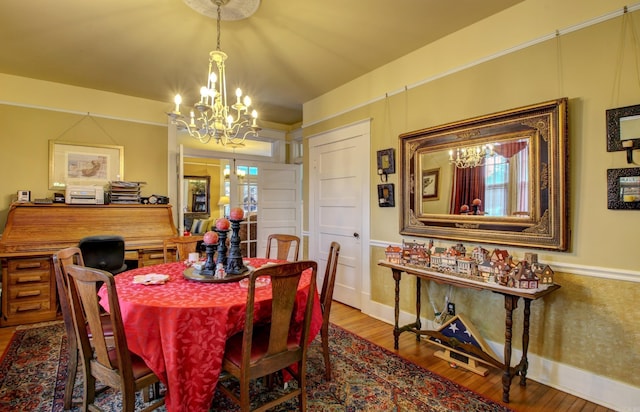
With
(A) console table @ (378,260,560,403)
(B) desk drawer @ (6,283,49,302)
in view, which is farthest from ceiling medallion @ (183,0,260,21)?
(B) desk drawer @ (6,283,49,302)

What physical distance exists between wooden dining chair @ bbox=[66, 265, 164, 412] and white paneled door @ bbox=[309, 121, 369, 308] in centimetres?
255

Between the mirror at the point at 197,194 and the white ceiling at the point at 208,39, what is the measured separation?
344cm

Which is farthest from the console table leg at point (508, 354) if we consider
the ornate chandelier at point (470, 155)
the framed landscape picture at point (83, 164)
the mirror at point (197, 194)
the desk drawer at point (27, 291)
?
the mirror at point (197, 194)

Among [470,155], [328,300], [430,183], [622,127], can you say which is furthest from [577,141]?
[328,300]

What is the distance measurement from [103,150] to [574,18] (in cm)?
500

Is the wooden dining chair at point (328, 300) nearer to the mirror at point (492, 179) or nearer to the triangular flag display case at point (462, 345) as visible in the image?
the triangular flag display case at point (462, 345)

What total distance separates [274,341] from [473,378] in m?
1.58

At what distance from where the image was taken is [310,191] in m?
4.45

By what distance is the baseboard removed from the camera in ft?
6.13

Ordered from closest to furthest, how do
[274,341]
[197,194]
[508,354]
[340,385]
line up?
[274,341] → [508,354] → [340,385] → [197,194]

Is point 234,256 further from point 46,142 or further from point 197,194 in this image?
point 197,194

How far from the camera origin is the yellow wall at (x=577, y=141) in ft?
6.25

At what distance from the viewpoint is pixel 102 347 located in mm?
1508

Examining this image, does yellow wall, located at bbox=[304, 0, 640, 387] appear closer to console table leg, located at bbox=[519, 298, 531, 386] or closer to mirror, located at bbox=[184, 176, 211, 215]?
console table leg, located at bbox=[519, 298, 531, 386]
